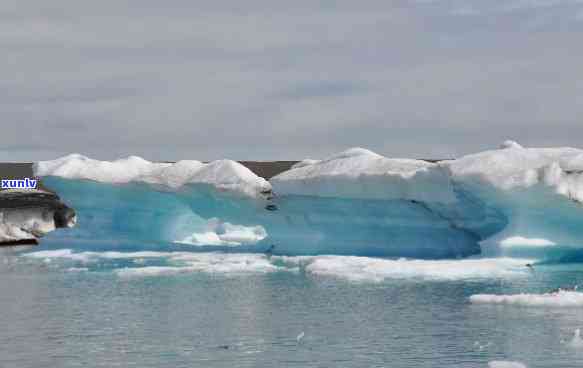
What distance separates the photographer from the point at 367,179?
28969 mm

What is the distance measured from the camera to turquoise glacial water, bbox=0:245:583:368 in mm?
14609

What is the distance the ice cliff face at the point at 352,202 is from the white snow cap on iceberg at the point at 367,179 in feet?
0.10

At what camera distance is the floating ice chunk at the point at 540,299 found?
19.0 m

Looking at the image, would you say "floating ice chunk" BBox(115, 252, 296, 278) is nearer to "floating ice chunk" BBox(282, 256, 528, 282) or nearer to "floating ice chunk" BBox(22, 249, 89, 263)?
"floating ice chunk" BBox(282, 256, 528, 282)

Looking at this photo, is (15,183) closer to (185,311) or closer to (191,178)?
(191,178)

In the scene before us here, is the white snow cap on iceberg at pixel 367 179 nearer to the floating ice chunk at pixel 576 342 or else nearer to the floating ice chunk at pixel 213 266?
the floating ice chunk at pixel 213 266

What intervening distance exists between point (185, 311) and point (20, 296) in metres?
5.01

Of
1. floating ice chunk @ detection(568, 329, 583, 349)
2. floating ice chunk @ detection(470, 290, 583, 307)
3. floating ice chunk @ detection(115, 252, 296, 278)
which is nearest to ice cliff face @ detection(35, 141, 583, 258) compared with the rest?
floating ice chunk @ detection(115, 252, 296, 278)

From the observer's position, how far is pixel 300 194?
3092 cm

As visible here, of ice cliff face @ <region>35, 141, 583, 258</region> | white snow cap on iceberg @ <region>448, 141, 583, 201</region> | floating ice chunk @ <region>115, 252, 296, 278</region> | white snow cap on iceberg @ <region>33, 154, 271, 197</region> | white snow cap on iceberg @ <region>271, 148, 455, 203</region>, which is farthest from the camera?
white snow cap on iceberg @ <region>33, 154, 271, 197</region>

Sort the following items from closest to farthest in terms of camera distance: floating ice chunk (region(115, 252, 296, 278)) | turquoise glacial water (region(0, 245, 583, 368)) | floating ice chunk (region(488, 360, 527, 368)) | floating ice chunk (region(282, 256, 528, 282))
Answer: floating ice chunk (region(488, 360, 527, 368))
turquoise glacial water (region(0, 245, 583, 368))
floating ice chunk (region(282, 256, 528, 282))
floating ice chunk (region(115, 252, 296, 278))

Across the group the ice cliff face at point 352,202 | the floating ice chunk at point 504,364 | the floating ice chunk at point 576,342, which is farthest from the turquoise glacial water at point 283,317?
the ice cliff face at point 352,202

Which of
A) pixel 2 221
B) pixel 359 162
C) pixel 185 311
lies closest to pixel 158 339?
pixel 185 311

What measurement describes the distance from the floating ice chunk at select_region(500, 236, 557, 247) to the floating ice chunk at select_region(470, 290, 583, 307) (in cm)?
631
